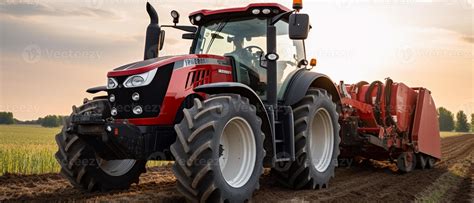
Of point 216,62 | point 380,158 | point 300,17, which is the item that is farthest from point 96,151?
point 380,158

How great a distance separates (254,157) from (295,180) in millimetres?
1540

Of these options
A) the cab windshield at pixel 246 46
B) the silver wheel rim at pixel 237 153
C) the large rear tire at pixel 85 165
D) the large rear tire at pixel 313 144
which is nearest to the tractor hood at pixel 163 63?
the cab windshield at pixel 246 46

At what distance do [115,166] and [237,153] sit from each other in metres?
2.21

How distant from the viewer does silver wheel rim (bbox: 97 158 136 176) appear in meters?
7.45

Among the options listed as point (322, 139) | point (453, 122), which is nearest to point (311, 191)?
point (322, 139)

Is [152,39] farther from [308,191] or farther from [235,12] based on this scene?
[308,191]

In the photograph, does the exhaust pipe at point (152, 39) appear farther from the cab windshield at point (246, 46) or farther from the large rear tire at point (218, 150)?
the large rear tire at point (218, 150)

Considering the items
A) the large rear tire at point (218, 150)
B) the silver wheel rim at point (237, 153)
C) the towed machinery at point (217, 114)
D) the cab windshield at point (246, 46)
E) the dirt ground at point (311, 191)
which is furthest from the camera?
the cab windshield at point (246, 46)

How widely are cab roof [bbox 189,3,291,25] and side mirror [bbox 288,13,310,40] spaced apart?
2.72 feet

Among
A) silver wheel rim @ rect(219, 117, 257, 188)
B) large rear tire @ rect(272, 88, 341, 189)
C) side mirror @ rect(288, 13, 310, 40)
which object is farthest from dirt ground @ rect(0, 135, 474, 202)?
side mirror @ rect(288, 13, 310, 40)

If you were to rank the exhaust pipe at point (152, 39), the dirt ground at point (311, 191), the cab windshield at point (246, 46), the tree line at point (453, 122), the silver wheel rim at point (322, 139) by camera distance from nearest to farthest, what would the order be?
the dirt ground at point (311, 191) → the cab windshield at point (246, 46) → the exhaust pipe at point (152, 39) → the silver wheel rim at point (322, 139) → the tree line at point (453, 122)

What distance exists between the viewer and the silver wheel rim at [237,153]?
6.39m

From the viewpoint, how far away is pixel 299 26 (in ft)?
22.0

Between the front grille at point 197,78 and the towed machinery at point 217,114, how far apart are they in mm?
13
